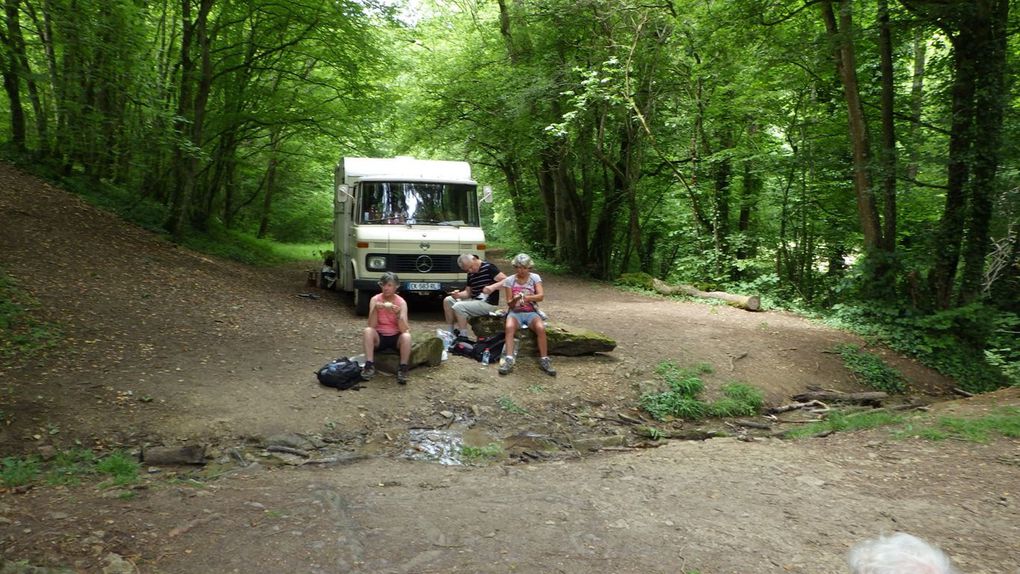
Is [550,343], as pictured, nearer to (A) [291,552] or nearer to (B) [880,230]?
(A) [291,552]

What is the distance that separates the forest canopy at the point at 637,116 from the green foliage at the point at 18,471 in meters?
7.41

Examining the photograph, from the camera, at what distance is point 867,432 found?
689 centimetres

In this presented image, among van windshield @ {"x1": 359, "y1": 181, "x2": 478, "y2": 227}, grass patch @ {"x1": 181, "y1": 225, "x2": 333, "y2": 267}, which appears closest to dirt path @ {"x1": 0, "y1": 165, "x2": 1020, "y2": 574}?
van windshield @ {"x1": 359, "y1": 181, "x2": 478, "y2": 227}

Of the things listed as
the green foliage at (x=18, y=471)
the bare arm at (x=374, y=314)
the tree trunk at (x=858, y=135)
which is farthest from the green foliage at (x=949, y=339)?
the green foliage at (x=18, y=471)

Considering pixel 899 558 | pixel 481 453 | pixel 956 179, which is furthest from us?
pixel 956 179

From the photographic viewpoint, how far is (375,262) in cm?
1059

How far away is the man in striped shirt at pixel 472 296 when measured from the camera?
888cm

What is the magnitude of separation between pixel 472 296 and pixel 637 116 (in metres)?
9.54

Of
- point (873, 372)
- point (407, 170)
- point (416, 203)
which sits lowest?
point (873, 372)

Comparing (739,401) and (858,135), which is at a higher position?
(858,135)

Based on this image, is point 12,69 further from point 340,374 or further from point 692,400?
point 692,400

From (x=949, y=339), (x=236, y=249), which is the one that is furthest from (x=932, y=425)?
(x=236, y=249)

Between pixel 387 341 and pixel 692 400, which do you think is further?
pixel 692 400

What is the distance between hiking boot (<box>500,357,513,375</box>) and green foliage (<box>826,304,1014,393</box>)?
24.1 feet
